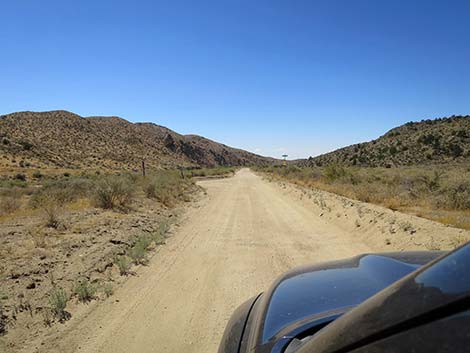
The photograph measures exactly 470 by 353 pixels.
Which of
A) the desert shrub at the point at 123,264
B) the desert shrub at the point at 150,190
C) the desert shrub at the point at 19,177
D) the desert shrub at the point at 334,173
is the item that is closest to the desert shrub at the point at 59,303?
the desert shrub at the point at 123,264

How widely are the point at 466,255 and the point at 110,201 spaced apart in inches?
673

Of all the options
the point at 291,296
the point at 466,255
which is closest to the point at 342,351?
the point at 466,255

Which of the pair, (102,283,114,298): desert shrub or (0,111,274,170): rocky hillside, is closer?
(102,283,114,298): desert shrub

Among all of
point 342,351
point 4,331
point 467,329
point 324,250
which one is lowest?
point 4,331

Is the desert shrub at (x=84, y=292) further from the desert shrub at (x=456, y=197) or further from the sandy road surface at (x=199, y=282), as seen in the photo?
the desert shrub at (x=456, y=197)

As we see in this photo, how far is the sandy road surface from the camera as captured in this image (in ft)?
16.6

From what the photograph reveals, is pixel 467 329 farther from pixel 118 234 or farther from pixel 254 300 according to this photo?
pixel 118 234

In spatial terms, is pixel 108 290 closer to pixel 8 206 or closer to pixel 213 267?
pixel 213 267

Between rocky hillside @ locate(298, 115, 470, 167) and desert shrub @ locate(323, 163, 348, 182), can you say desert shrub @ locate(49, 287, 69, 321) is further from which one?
rocky hillside @ locate(298, 115, 470, 167)

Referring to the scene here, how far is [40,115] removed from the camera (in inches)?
3371

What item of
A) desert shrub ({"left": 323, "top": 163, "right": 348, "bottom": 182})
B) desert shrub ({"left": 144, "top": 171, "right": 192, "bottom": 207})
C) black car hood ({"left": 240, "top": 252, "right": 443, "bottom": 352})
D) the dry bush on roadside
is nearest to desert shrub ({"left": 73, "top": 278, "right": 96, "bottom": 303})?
the dry bush on roadside

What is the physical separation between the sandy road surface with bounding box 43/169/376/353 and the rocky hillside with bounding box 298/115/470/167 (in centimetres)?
3858

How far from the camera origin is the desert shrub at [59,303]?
5841 millimetres

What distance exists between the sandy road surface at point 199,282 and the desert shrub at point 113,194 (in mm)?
5003
